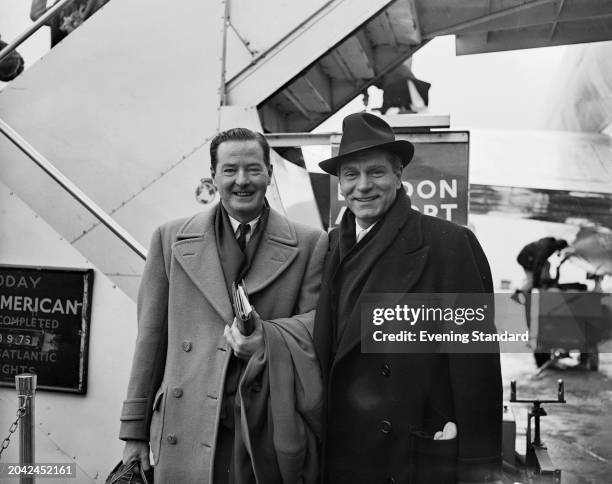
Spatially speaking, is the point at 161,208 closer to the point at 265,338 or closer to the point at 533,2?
the point at 265,338

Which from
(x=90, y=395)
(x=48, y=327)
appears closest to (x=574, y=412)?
(x=90, y=395)

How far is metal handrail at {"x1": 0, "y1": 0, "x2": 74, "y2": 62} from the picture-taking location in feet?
12.8

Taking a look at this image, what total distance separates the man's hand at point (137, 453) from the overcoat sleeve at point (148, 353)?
3 centimetres

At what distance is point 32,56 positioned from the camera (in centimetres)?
424

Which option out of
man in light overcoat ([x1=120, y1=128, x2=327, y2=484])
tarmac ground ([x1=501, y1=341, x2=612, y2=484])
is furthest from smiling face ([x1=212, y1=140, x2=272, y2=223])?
tarmac ground ([x1=501, y1=341, x2=612, y2=484])

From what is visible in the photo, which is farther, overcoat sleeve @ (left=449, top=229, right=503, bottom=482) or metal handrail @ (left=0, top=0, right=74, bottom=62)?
metal handrail @ (left=0, top=0, right=74, bottom=62)

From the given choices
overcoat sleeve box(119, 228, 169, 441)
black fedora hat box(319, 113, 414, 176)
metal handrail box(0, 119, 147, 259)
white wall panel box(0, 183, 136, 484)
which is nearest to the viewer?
black fedora hat box(319, 113, 414, 176)

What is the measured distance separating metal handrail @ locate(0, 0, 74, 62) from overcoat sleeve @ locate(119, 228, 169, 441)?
6.28ft

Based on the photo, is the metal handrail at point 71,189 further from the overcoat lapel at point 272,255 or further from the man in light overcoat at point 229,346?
the overcoat lapel at point 272,255

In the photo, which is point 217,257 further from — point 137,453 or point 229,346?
point 137,453

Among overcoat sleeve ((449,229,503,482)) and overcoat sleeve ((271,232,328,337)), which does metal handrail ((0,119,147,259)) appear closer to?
overcoat sleeve ((271,232,328,337))

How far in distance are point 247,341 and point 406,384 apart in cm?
52

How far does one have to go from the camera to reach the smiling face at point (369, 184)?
8.05 feet

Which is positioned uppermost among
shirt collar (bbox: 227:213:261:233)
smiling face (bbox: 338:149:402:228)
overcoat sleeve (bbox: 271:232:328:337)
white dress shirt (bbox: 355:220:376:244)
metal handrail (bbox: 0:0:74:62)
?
metal handrail (bbox: 0:0:74:62)
